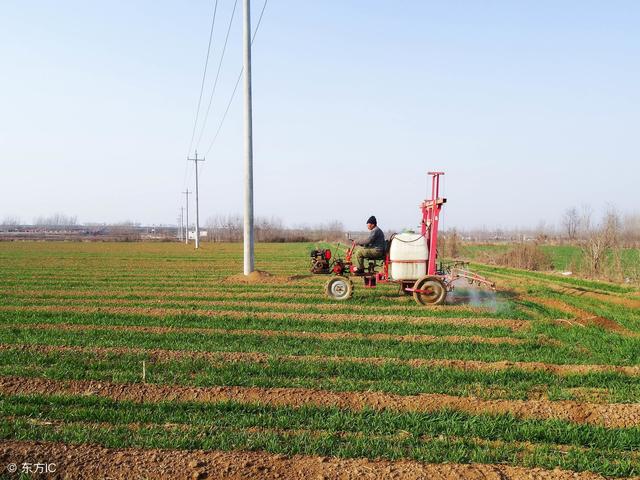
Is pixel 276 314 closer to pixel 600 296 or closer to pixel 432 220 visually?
pixel 432 220

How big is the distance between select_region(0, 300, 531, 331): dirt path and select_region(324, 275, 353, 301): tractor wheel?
3.79 feet

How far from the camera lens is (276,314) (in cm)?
1209

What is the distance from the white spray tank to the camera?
13047 millimetres

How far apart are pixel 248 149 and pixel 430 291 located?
9.35m

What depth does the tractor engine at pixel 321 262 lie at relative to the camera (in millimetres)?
14211

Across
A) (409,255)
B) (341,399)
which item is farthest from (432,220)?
(341,399)

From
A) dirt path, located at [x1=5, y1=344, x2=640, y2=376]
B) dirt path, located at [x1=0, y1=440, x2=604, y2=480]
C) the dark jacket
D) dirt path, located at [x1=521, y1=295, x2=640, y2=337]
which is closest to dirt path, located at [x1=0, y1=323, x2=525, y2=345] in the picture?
dirt path, located at [x1=5, y1=344, x2=640, y2=376]

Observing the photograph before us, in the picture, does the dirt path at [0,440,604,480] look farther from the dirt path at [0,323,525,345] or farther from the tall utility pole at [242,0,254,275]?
the tall utility pole at [242,0,254,275]

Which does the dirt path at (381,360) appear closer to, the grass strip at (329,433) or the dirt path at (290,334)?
the dirt path at (290,334)

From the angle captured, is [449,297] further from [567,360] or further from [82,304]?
[82,304]

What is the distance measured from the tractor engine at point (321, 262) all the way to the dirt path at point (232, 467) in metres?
9.65

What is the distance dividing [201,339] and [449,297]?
8.47m

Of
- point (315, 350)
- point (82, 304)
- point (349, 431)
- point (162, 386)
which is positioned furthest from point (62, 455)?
point (82, 304)

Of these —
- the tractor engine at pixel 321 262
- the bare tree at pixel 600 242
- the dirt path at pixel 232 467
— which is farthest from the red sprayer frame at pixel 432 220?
the bare tree at pixel 600 242
